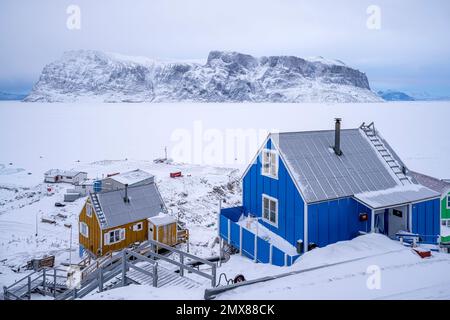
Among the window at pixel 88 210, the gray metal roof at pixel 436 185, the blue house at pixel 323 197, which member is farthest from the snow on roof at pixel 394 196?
the window at pixel 88 210

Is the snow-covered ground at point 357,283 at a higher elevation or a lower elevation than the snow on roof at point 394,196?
lower

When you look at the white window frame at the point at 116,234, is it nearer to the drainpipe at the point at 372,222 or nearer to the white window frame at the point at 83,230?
the white window frame at the point at 83,230

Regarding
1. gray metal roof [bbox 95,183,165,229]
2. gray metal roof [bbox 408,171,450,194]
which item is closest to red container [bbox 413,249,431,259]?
gray metal roof [bbox 408,171,450,194]

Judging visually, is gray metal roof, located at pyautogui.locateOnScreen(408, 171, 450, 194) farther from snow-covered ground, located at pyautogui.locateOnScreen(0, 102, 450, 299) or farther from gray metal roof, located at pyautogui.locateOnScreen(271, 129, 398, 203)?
snow-covered ground, located at pyautogui.locateOnScreen(0, 102, 450, 299)

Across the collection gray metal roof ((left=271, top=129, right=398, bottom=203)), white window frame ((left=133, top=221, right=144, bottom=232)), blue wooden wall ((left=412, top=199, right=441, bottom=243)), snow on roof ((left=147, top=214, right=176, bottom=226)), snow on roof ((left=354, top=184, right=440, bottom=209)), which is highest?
gray metal roof ((left=271, top=129, right=398, bottom=203))

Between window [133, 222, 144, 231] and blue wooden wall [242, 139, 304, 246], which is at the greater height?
blue wooden wall [242, 139, 304, 246]
